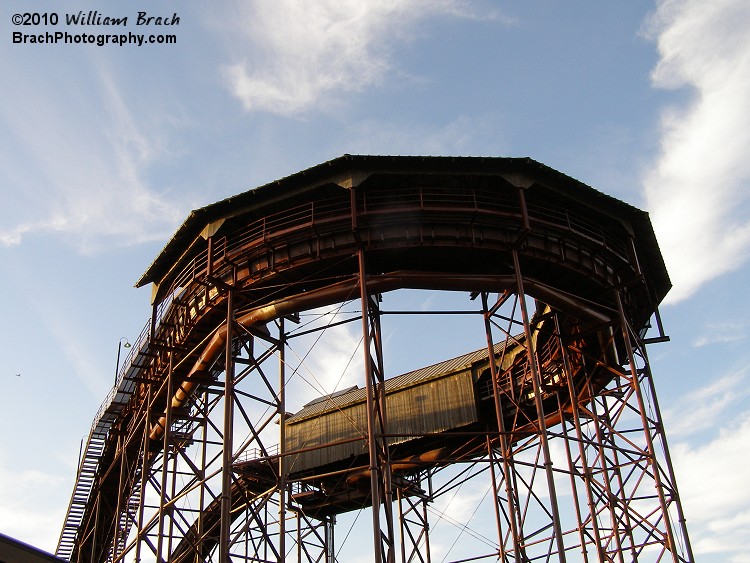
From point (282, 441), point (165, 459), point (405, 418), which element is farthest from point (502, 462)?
point (405, 418)

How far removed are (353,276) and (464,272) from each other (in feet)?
10.3

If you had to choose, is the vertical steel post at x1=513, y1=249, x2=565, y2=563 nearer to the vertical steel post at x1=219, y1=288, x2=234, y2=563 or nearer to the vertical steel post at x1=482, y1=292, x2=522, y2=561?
the vertical steel post at x1=482, y1=292, x2=522, y2=561

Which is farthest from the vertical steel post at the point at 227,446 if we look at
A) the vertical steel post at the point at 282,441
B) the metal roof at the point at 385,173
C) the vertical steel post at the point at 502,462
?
the vertical steel post at the point at 502,462

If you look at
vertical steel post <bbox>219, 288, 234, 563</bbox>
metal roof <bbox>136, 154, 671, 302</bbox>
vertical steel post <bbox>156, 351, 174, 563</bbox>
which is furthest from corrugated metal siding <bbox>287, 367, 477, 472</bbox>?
metal roof <bbox>136, 154, 671, 302</bbox>

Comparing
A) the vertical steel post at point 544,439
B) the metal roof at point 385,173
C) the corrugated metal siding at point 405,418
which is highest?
the metal roof at point 385,173

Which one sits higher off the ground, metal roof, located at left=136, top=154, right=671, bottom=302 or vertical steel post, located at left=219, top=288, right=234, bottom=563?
metal roof, located at left=136, top=154, right=671, bottom=302

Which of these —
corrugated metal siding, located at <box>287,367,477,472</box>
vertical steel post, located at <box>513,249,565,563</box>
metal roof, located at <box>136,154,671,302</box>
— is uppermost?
metal roof, located at <box>136,154,671,302</box>

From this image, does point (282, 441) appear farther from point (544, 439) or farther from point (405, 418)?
point (405, 418)

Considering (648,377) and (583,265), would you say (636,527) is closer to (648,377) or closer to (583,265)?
(648,377)

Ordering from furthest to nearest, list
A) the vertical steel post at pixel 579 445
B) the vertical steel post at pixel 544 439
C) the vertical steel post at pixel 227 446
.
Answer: the vertical steel post at pixel 579 445, the vertical steel post at pixel 227 446, the vertical steel post at pixel 544 439

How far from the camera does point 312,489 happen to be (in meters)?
36.4

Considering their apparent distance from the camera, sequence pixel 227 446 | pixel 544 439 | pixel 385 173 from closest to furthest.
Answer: pixel 544 439 → pixel 227 446 → pixel 385 173

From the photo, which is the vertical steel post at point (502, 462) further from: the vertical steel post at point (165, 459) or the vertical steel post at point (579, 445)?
the vertical steel post at point (165, 459)

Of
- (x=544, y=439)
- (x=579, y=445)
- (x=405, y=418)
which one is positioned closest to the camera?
(x=544, y=439)
